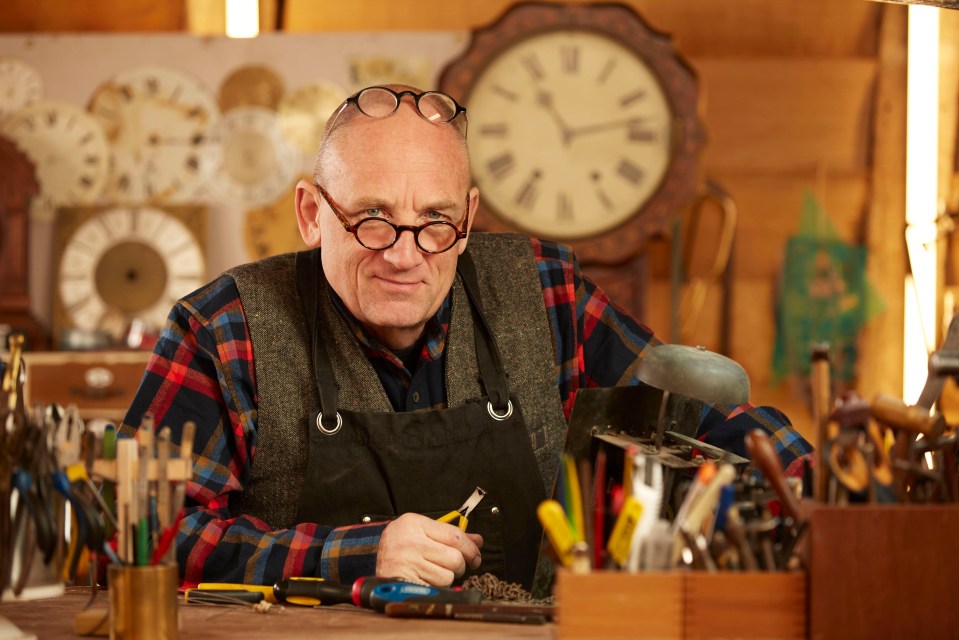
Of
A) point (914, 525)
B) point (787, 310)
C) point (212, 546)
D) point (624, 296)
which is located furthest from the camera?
point (787, 310)

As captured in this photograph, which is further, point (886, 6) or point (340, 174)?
point (886, 6)

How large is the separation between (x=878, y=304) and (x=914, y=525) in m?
3.14

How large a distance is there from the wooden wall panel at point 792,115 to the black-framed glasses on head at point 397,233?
2.39 meters

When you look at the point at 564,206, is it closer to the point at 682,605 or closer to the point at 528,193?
the point at 528,193

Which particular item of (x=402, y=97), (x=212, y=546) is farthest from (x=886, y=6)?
(x=212, y=546)

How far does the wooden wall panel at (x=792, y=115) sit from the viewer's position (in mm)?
4297

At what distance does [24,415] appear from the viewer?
1323 millimetres

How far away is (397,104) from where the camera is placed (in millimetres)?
2137

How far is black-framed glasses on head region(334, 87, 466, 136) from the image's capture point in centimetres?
214

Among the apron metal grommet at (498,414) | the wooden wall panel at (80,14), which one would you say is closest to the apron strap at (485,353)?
the apron metal grommet at (498,414)

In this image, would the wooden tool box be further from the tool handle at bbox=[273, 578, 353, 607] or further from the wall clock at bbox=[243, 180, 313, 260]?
the wall clock at bbox=[243, 180, 313, 260]

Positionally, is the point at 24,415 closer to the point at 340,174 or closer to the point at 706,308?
the point at 340,174

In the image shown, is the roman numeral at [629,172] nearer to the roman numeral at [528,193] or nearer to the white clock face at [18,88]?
the roman numeral at [528,193]

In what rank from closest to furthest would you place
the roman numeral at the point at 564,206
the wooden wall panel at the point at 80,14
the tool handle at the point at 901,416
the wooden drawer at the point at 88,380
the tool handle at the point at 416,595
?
the tool handle at the point at 901,416, the tool handle at the point at 416,595, the wooden drawer at the point at 88,380, the roman numeral at the point at 564,206, the wooden wall panel at the point at 80,14
